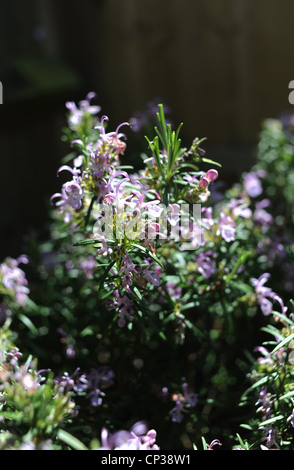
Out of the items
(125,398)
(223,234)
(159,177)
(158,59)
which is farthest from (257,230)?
(158,59)

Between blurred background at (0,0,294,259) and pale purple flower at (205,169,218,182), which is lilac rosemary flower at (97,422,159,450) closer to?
pale purple flower at (205,169,218,182)

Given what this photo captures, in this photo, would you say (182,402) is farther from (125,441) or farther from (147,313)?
(125,441)

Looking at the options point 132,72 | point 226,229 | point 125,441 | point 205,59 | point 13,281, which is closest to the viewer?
point 125,441

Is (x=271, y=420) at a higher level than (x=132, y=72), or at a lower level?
lower

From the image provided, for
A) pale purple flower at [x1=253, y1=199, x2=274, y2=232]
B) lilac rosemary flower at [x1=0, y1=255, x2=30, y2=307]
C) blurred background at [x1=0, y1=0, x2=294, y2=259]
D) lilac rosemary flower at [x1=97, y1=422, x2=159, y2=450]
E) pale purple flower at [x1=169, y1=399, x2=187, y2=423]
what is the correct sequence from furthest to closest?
blurred background at [x1=0, y1=0, x2=294, y2=259] < pale purple flower at [x1=253, y1=199, x2=274, y2=232] < lilac rosemary flower at [x1=0, y1=255, x2=30, y2=307] < pale purple flower at [x1=169, y1=399, x2=187, y2=423] < lilac rosemary flower at [x1=97, y1=422, x2=159, y2=450]

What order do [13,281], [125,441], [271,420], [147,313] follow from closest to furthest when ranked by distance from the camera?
[125,441], [271,420], [147,313], [13,281]

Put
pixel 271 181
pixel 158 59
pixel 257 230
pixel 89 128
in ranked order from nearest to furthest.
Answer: pixel 89 128 → pixel 257 230 → pixel 271 181 → pixel 158 59

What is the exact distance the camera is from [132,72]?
3035 millimetres

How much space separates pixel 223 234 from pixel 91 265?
1.17ft

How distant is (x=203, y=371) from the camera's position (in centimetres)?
130

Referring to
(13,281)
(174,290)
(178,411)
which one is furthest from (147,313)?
(13,281)

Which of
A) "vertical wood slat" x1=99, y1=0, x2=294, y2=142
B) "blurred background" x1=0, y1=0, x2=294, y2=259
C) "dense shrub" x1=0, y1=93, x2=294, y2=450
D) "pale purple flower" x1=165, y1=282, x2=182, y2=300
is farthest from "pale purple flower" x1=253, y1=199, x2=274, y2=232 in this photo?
"vertical wood slat" x1=99, y1=0, x2=294, y2=142

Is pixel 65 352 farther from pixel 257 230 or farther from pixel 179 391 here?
pixel 257 230

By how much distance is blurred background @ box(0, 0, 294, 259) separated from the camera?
2643mm
